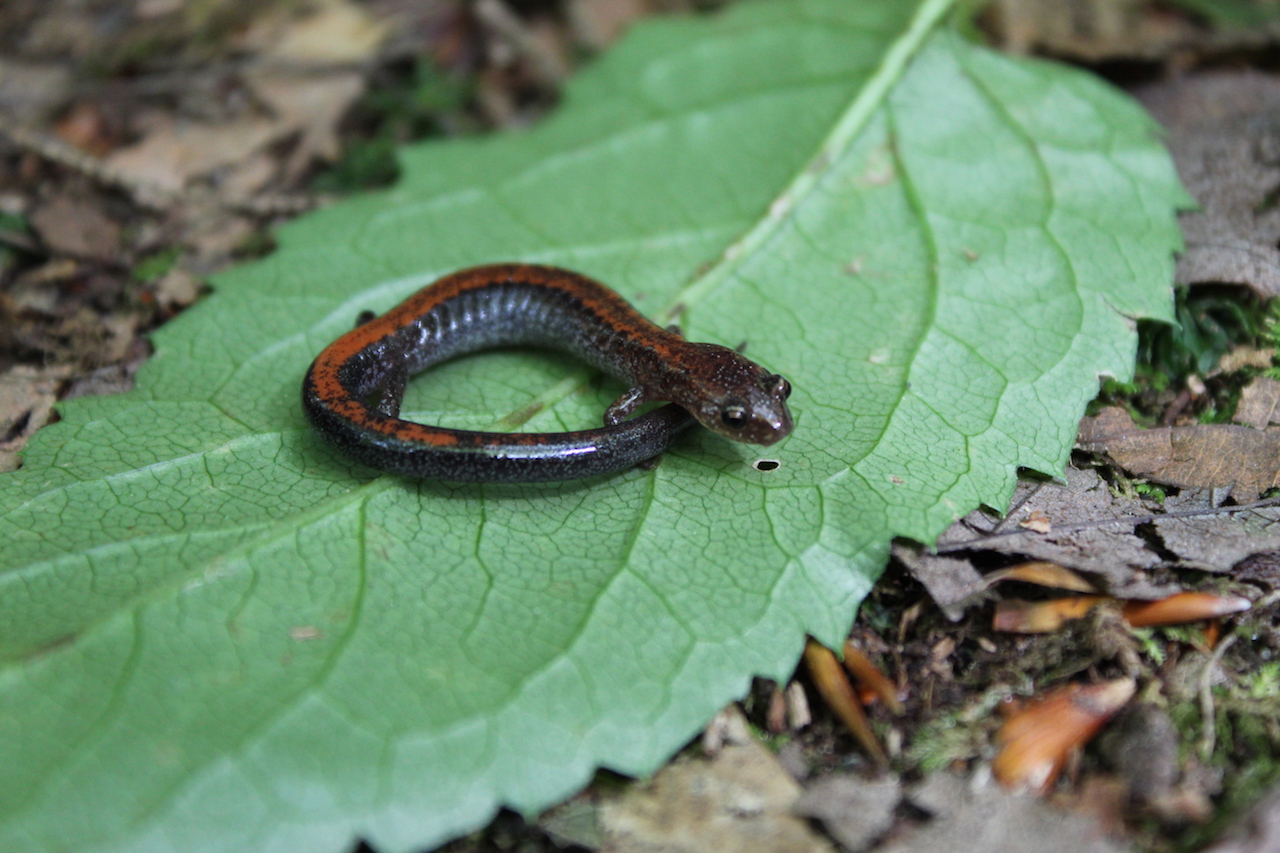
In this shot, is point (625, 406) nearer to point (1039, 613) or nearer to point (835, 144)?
point (1039, 613)

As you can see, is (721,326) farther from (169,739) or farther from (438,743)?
(169,739)

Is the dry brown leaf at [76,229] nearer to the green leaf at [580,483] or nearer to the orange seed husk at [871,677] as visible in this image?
the green leaf at [580,483]

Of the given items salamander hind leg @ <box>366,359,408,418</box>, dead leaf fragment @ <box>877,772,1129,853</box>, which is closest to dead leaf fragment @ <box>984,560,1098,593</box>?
dead leaf fragment @ <box>877,772,1129,853</box>

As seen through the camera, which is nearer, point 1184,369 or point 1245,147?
point 1184,369

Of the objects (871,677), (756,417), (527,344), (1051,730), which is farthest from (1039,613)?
(527,344)

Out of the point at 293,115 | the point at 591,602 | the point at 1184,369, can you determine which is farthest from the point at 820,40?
the point at 591,602
